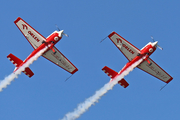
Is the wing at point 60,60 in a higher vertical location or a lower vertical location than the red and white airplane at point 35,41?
lower

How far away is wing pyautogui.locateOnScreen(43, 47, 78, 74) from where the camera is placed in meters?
72.6

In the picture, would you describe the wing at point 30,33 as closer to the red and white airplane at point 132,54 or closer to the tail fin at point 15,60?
the tail fin at point 15,60

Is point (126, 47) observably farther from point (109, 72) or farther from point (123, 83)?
point (123, 83)

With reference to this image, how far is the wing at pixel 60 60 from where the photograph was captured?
72625 mm

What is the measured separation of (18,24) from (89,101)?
51.9 ft

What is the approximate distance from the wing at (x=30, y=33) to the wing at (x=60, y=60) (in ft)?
7.20

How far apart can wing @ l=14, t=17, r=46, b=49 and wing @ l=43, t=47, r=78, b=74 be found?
2193 millimetres

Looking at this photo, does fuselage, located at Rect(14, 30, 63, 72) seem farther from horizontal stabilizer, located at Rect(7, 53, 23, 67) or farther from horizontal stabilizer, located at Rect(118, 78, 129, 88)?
horizontal stabilizer, located at Rect(118, 78, 129, 88)

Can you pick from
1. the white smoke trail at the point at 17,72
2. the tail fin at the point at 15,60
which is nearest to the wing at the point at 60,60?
the white smoke trail at the point at 17,72

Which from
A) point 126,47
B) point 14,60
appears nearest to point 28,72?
point 14,60

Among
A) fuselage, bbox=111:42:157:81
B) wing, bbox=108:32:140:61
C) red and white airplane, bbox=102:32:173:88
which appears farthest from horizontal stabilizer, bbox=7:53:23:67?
fuselage, bbox=111:42:157:81

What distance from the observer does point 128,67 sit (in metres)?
71.8

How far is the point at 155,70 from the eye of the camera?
241ft

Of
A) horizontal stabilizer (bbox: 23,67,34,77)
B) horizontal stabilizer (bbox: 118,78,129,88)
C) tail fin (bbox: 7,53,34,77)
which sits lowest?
horizontal stabilizer (bbox: 118,78,129,88)
